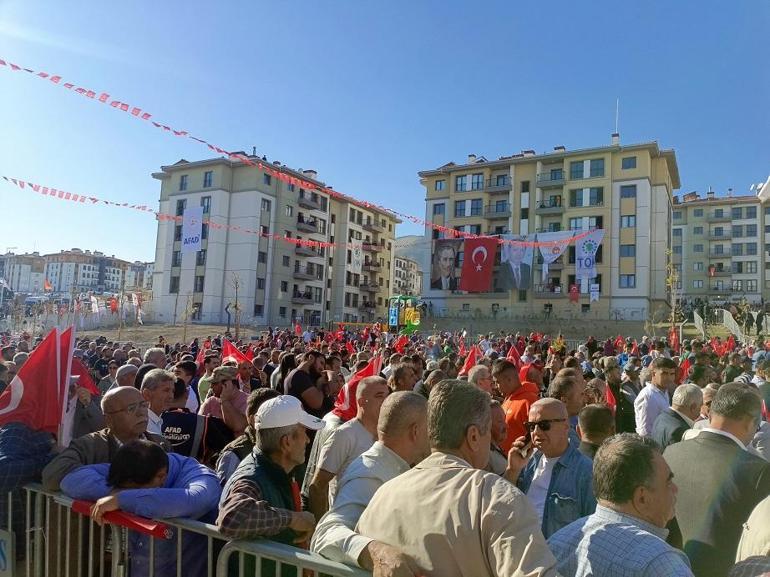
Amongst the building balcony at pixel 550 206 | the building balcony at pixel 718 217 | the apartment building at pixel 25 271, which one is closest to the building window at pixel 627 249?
the building balcony at pixel 550 206

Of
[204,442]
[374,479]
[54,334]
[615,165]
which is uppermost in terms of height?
[615,165]

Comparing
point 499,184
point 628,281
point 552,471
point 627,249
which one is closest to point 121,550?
point 552,471

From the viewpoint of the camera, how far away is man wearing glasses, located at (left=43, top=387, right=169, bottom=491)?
3573 mm

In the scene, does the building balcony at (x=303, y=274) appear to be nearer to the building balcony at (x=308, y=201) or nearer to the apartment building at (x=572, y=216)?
the building balcony at (x=308, y=201)

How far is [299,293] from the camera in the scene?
2510 inches

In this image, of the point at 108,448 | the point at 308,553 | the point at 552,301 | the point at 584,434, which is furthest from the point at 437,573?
the point at 552,301

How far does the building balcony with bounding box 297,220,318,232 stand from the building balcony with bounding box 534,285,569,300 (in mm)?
24782

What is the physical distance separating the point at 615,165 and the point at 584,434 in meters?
54.4

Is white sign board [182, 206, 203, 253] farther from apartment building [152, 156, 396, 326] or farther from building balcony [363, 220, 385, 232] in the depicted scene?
building balcony [363, 220, 385, 232]

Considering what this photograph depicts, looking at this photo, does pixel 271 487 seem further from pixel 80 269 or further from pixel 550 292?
pixel 80 269

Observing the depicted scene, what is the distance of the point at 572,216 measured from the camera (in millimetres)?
54656

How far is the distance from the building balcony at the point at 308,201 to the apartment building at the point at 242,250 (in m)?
0.11

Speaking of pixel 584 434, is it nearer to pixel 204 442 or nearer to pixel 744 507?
pixel 744 507

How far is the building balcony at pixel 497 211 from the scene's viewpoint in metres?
57.9
